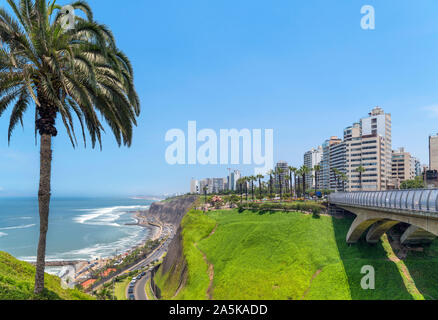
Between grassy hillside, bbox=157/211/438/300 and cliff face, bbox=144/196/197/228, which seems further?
cliff face, bbox=144/196/197/228

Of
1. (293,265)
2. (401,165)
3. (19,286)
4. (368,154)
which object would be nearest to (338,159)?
(368,154)

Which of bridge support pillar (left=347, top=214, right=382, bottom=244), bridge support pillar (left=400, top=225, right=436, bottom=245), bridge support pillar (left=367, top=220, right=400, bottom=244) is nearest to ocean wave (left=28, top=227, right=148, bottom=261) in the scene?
bridge support pillar (left=347, top=214, right=382, bottom=244)

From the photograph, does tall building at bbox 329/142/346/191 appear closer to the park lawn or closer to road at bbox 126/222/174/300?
road at bbox 126/222/174/300

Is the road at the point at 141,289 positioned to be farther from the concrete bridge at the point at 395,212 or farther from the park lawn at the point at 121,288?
the concrete bridge at the point at 395,212

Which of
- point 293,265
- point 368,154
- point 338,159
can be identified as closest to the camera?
point 293,265

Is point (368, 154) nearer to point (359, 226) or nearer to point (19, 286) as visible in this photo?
point (359, 226)

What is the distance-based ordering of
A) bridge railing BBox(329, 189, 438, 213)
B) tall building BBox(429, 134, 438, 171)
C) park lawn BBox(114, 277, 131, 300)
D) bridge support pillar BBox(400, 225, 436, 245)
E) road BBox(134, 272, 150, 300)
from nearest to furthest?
bridge railing BBox(329, 189, 438, 213) → bridge support pillar BBox(400, 225, 436, 245) → road BBox(134, 272, 150, 300) → park lawn BBox(114, 277, 131, 300) → tall building BBox(429, 134, 438, 171)

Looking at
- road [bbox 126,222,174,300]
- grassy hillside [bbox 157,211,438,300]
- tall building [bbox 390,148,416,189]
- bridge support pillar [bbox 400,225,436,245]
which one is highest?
tall building [bbox 390,148,416,189]
